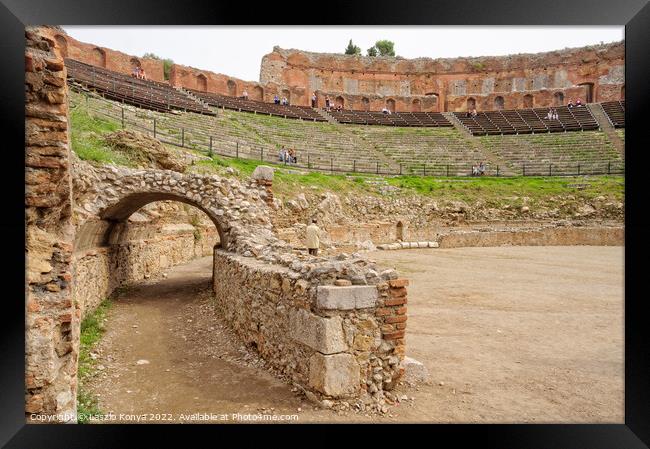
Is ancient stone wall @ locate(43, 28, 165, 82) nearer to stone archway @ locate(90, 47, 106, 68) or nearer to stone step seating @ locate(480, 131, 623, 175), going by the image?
stone archway @ locate(90, 47, 106, 68)

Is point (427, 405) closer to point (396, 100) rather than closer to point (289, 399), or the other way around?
point (289, 399)

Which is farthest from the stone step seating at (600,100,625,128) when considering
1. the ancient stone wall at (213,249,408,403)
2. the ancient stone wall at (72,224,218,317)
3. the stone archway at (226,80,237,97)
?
the ancient stone wall at (213,249,408,403)

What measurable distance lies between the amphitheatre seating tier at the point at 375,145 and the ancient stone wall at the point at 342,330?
20694 millimetres

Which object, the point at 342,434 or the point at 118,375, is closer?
the point at 342,434

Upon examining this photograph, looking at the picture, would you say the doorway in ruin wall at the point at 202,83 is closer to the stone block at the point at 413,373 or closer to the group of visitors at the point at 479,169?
the group of visitors at the point at 479,169

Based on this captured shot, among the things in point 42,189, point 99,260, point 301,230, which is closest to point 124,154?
point 99,260

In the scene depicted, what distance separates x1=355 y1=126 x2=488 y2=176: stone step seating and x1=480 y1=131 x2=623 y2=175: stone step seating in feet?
8.14

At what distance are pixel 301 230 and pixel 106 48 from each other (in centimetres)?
3784

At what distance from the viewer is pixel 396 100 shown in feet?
186

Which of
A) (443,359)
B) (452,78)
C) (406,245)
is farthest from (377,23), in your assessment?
(452,78)

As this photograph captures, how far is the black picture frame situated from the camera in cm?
329

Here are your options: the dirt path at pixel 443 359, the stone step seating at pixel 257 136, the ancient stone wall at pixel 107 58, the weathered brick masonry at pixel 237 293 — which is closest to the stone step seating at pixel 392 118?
the stone step seating at pixel 257 136

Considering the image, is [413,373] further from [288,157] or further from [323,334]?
[288,157]

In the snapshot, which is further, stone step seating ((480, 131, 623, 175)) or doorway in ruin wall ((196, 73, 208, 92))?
doorway in ruin wall ((196, 73, 208, 92))
